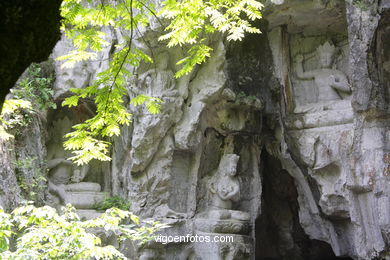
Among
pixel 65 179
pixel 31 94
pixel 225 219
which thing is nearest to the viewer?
pixel 225 219

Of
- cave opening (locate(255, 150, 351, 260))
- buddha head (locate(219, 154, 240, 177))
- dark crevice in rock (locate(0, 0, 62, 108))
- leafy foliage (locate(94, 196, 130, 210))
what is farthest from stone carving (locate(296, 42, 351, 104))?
dark crevice in rock (locate(0, 0, 62, 108))

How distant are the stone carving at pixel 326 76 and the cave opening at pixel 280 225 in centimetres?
194

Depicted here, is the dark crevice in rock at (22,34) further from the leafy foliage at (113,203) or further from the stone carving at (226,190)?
the leafy foliage at (113,203)

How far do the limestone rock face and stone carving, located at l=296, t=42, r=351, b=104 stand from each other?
2cm

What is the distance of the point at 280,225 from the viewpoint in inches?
427

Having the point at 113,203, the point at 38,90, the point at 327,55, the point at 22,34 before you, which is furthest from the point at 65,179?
the point at 22,34

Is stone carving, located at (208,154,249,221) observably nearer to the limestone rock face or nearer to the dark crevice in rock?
the limestone rock face

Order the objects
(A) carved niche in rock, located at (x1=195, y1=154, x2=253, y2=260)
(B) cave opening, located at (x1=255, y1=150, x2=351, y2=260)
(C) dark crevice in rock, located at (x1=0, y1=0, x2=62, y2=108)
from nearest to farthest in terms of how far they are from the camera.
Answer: (C) dark crevice in rock, located at (x1=0, y1=0, x2=62, y2=108), (A) carved niche in rock, located at (x1=195, y1=154, x2=253, y2=260), (B) cave opening, located at (x1=255, y1=150, x2=351, y2=260)

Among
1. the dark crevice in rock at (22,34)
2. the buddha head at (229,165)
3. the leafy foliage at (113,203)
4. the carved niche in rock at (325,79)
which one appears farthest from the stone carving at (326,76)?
the dark crevice in rock at (22,34)

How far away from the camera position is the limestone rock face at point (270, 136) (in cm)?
775

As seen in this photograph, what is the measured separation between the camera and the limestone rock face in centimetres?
775

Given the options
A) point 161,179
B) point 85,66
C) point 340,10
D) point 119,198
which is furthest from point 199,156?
point 340,10

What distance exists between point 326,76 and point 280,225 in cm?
378

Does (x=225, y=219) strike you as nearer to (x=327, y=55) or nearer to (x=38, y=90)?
(x=327, y=55)
